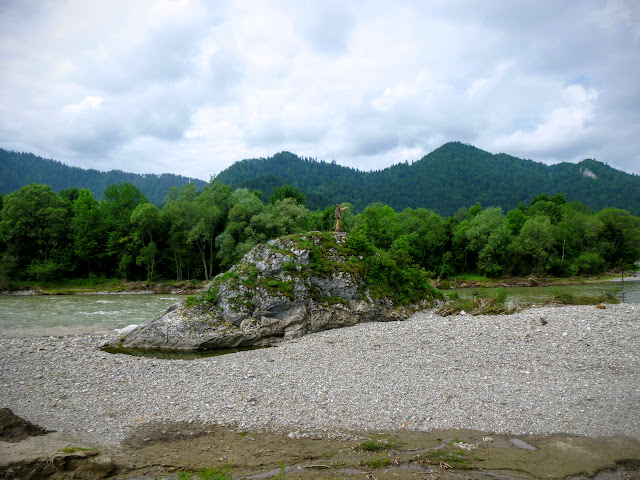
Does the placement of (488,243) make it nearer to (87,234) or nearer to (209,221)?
(209,221)

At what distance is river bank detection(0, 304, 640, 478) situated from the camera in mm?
9648

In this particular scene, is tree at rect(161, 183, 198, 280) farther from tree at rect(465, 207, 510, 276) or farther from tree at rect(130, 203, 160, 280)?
tree at rect(465, 207, 510, 276)

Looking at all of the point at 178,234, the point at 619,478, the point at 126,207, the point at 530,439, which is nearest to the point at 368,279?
the point at 530,439

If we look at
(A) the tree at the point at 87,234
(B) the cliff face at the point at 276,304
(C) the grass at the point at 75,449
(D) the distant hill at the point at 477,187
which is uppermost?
(D) the distant hill at the point at 477,187

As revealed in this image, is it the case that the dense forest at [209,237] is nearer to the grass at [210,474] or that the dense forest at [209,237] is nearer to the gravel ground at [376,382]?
the gravel ground at [376,382]

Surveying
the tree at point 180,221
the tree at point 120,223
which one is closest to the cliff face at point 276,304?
the tree at point 180,221

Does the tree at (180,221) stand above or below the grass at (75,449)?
above

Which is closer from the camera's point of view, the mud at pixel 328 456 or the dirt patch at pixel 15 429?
the mud at pixel 328 456

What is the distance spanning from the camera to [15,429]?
9281mm

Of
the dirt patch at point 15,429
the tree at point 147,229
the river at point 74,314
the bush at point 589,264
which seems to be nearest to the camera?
the dirt patch at point 15,429

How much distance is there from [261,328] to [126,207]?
161ft

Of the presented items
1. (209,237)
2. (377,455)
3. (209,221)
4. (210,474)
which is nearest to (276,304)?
(377,455)

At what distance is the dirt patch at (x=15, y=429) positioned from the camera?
351 inches

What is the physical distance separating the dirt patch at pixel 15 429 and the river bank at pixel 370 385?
1.28 feet
